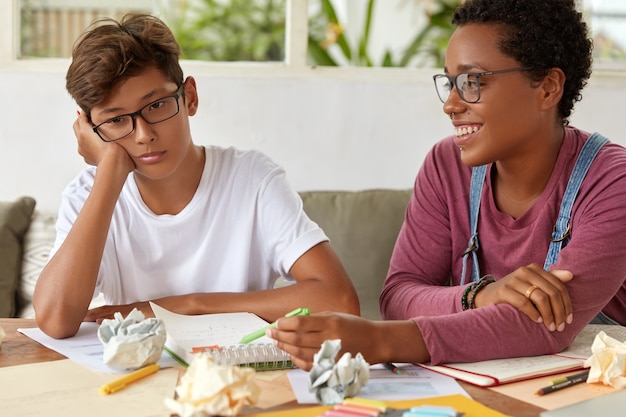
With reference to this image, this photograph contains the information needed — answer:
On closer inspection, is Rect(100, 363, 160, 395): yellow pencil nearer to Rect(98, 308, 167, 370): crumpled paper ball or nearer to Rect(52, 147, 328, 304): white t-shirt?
Rect(98, 308, 167, 370): crumpled paper ball

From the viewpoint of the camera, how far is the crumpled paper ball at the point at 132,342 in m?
1.36

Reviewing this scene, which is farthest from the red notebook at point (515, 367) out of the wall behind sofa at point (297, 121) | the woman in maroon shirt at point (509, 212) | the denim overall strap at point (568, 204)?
the wall behind sofa at point (297, 121)

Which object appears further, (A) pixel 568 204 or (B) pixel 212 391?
(A) pixel 568 204

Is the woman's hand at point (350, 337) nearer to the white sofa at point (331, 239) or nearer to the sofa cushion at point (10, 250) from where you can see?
the white sofa at point (331, 239)

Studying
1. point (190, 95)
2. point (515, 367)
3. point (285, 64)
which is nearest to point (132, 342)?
point (515, 367)

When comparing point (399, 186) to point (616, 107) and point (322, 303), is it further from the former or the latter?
point (322, 303)

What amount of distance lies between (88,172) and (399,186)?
1.63 meters

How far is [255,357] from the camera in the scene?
4.58ft

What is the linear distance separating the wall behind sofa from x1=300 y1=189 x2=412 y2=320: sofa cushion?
0.32 metres

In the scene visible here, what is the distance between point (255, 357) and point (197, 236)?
0.71 meters

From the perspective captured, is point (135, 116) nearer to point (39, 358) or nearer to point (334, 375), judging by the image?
point (39, 358)

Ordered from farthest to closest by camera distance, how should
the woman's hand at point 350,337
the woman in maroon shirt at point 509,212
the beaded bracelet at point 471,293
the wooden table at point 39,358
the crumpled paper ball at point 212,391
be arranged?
the beaded bracelet at point 471,293
the woman in maroon shirt at point 509,212
the woman's hand at point 350,337
the wooden table at point 39,358
the crumpled paper ball at point 212,391

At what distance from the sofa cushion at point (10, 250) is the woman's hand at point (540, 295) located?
1906mm

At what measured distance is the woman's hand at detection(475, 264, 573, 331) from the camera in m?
1.54
